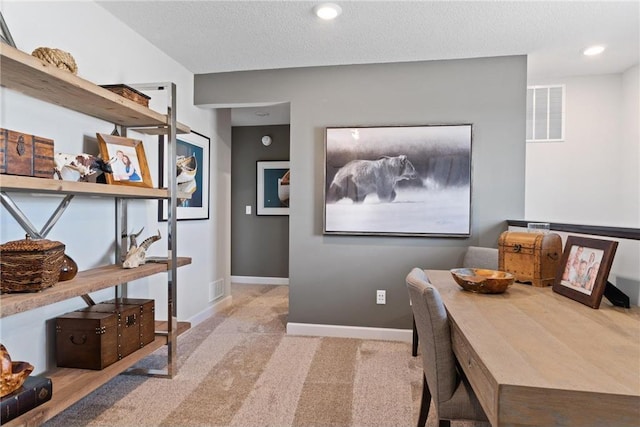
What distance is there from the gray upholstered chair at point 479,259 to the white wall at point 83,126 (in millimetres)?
2027

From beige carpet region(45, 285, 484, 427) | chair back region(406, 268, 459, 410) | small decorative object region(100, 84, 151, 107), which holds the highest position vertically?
small decorative object region(100, 84, 151, 107)

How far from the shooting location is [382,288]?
10.1 feet

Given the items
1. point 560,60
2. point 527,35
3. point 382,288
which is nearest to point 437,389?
point 382,288

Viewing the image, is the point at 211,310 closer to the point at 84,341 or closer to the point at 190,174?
the point at 190,174

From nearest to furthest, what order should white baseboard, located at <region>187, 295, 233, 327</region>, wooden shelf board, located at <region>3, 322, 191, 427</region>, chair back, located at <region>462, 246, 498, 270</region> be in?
wooden shelf board, located at <region>3, 322, 191, 427</region>
chair back, located at <region>462, 246, 498, 270</region>
white baseboard, located at <region>187, 295, 233, 327</region>

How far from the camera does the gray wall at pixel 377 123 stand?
2.92 meters

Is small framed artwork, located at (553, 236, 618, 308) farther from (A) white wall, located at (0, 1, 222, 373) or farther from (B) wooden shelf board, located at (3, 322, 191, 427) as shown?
(A) white wall, located at (0, 1, 222, 373)

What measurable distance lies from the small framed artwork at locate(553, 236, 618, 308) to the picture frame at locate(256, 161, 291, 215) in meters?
3.92

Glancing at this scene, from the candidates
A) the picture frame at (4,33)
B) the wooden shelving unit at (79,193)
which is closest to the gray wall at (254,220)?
the wooden shelving unit at (79,193)

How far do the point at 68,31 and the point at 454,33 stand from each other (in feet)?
8.07

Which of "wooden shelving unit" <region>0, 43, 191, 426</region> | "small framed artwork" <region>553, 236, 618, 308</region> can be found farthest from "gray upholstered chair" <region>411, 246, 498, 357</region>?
"wooden shelving unit" <region>0, 43, 191, 426</region>

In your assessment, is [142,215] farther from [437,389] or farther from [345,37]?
[437,389]

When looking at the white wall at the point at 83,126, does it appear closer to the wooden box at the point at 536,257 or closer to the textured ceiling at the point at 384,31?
the textured ceiling at the point at 384,31

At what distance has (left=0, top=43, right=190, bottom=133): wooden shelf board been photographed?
1376 millimetres
